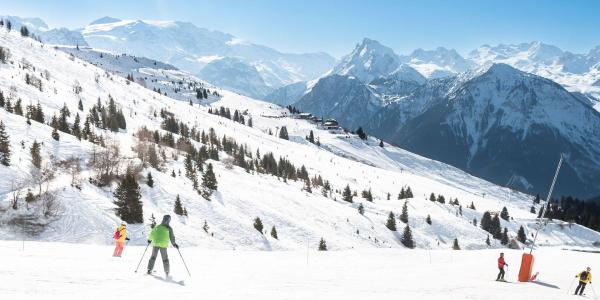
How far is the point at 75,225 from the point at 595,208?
209 metres

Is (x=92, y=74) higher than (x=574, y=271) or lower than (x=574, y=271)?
higher

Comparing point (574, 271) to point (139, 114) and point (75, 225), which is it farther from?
point (139, 114)

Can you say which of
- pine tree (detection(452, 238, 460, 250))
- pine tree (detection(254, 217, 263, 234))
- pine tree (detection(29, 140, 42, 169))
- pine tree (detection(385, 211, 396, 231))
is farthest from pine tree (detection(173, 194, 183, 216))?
pine tree (detection(452, 238, 460, 250))

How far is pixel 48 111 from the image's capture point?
7312 centimetres

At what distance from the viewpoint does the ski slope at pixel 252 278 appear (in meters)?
14.2

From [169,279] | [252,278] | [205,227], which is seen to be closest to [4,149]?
[205,227]

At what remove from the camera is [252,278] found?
19.3 metres

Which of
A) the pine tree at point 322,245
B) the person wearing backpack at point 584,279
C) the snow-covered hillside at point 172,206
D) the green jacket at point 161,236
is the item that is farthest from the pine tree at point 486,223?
the green jacket at point 161,236

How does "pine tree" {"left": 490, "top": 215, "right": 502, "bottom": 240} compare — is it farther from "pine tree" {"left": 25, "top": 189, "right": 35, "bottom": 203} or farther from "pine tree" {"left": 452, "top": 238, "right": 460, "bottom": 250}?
"pine tree" {"left": 25, "top": 189, "right": 35, "bottom": 203}

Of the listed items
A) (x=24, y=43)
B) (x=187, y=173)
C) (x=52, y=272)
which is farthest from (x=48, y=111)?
(x=24, y=43)

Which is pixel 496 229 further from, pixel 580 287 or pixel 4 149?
pixel 4 149

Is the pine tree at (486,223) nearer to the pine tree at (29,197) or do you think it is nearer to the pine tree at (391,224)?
the pine tree at (391,224)

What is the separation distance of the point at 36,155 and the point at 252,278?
28.6 metres

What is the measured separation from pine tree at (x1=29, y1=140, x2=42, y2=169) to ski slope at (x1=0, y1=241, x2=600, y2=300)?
1650 centimetres
